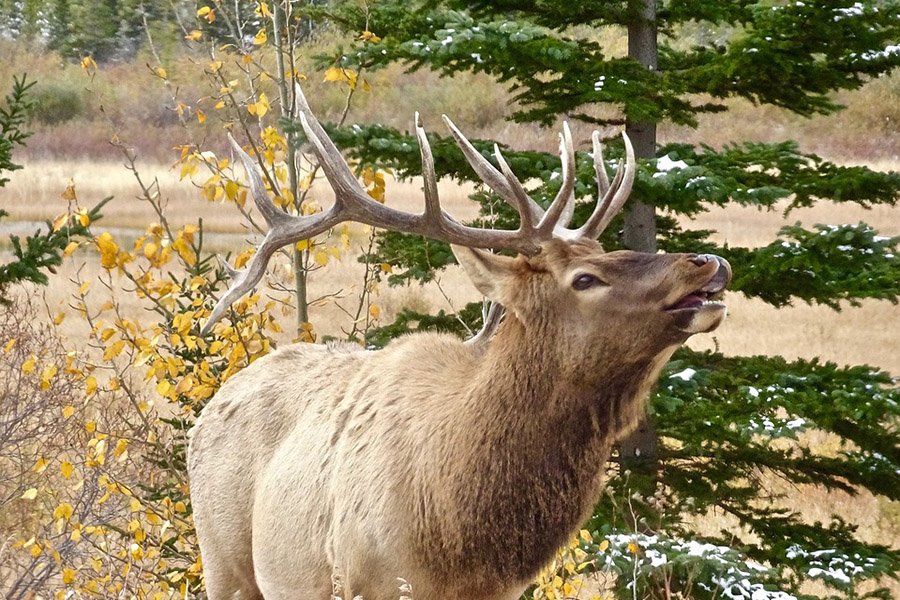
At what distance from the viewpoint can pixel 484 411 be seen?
12.8 feet

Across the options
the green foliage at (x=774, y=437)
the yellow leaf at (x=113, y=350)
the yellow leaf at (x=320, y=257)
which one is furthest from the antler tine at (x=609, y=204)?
the yellow leaf at (x=113, y=350)

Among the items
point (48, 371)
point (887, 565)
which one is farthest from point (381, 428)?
point (887, 565)

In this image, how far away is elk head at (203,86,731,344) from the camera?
3.62 metres

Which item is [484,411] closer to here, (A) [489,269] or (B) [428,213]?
Answer: (A) [489,269]

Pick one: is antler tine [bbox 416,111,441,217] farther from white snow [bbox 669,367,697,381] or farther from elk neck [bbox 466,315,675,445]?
white snow [bbox 669,367,697,381]

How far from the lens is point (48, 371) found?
544 cm

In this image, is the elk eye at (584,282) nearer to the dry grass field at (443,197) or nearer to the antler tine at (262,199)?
the antler tine at (262,199)

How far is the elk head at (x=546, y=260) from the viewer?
3625 millimetres

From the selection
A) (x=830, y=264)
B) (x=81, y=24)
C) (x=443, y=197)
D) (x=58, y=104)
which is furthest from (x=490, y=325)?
(x=81, y=24)

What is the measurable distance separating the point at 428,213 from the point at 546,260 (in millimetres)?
436

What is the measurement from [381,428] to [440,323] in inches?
109

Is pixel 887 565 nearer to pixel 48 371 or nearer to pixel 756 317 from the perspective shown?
pixel 48 371

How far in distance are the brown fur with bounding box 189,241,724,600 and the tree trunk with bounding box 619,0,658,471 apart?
8.70 feet

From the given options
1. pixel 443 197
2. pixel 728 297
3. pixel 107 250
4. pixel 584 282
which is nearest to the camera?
pixel 584 282
